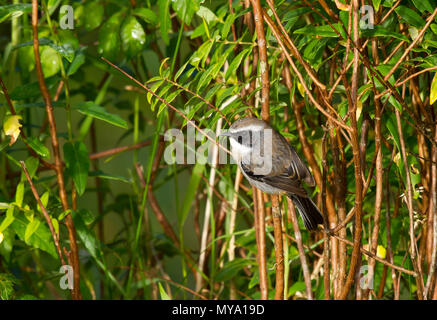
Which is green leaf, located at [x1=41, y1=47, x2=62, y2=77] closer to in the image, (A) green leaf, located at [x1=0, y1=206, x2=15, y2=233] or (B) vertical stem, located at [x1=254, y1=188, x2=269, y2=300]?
(A) green leaf, located at [x1=0, y1=206, x2=15, y2=233]

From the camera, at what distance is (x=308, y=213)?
1.63 meters

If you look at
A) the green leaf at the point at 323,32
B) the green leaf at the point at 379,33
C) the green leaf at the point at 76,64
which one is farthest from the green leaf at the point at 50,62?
the green leaf at the point at 379,33

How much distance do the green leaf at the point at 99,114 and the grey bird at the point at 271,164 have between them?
1.11 feet

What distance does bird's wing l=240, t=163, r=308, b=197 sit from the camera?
Result: 5.39ft

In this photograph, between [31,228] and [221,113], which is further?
[31,228]

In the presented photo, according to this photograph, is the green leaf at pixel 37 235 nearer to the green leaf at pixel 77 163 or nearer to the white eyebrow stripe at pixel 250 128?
the green leaf at pixel 77 163

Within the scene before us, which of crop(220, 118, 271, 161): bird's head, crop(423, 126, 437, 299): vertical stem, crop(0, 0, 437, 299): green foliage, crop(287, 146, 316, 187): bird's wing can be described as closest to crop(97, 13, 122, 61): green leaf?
crop(0, 0, 437, 299): green foliage

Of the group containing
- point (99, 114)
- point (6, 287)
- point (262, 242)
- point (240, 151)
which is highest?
point (99, 114)

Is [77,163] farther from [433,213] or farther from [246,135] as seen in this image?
[433,213]

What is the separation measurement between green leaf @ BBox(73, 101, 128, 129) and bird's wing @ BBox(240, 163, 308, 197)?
424mm

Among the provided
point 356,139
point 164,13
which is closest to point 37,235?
point 164,13

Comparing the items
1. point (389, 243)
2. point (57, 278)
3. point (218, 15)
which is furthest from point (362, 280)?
point (57, 278)

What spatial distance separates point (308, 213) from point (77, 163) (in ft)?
2.50

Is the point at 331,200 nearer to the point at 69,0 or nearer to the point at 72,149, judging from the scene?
the point at 72,149
